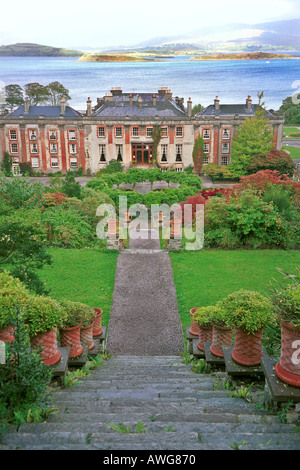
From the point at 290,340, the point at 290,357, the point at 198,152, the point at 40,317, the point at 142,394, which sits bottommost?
the point at 198,152

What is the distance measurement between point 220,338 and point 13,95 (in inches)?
2508

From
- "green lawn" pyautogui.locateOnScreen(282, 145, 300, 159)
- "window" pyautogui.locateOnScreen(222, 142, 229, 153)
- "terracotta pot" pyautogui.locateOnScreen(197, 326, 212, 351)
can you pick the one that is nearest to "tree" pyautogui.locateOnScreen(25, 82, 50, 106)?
"window" pyautogui.locateOnScreen(222, 142, 229, 153)

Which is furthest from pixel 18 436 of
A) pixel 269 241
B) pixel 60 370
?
pixel 269 241

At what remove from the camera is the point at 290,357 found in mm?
5090

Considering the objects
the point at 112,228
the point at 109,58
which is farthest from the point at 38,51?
the point at 112,228

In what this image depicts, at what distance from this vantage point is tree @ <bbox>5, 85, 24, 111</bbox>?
62281 mm

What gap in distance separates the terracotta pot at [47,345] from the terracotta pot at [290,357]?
3.16 meters

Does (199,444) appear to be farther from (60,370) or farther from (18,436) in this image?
(60,370)

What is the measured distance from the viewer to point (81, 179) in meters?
40.3

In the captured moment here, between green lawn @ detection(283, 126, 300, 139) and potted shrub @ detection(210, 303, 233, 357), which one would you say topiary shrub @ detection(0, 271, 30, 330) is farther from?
green lawn @ detection(283, 126, 300, 139)

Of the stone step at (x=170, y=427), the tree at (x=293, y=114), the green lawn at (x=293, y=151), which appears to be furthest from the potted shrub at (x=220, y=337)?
the tree at (x=293, y=114)

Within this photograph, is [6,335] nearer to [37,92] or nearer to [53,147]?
[53,147]

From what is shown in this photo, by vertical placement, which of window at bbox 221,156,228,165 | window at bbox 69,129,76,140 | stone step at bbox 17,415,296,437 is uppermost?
stone step at bbox 17,415,296,437

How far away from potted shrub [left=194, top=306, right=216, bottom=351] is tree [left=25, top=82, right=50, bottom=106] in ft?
202
